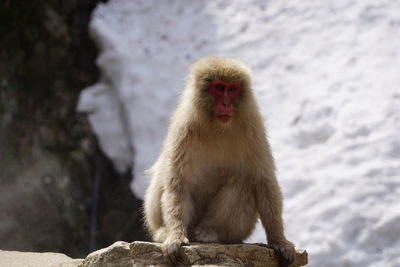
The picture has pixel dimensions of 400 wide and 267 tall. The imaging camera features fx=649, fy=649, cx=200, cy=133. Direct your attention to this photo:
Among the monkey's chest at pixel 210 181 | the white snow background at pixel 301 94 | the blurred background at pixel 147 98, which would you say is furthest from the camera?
the blurred background at pixel 147 98

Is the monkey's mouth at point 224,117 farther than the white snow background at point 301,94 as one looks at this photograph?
No

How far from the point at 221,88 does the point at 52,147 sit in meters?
5.27

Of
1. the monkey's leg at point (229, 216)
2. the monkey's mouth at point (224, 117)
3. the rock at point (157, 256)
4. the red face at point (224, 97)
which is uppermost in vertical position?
the red face at point (224, 97)

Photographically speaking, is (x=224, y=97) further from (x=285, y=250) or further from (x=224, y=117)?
(x=285, y=250)

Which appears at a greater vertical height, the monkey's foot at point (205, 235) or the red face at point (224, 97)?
the red face at point (224, 97)

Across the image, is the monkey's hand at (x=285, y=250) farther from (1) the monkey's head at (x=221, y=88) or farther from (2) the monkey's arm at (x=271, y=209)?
(1) the monkey's head at (x=221, y=88)

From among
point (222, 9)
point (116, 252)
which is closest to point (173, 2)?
point (222, 9)

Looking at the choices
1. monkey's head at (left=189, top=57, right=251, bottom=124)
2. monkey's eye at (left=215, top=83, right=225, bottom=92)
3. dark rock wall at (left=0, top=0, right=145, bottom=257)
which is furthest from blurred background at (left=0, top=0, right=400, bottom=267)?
monkey's eye at (left=215, top=83, right=225, bottom=92)

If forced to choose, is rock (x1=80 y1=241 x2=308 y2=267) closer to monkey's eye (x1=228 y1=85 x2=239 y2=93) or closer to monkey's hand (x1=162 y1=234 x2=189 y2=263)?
monkey's hand (x1=162 y1=234 x2=189 y2=263)

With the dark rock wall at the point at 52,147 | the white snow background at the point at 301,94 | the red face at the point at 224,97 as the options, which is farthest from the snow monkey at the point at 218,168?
the dark rock wall at the point at 52,147

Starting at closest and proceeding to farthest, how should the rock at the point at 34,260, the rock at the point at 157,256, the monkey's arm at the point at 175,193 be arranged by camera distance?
1. the rock at the point at 157,256
2. the rock at the point at 34,260
3. the monkey's arm at the point at 175,193

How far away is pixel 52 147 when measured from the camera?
9.83m

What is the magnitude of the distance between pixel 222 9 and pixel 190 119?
5.70m

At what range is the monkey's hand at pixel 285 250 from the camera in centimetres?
499
